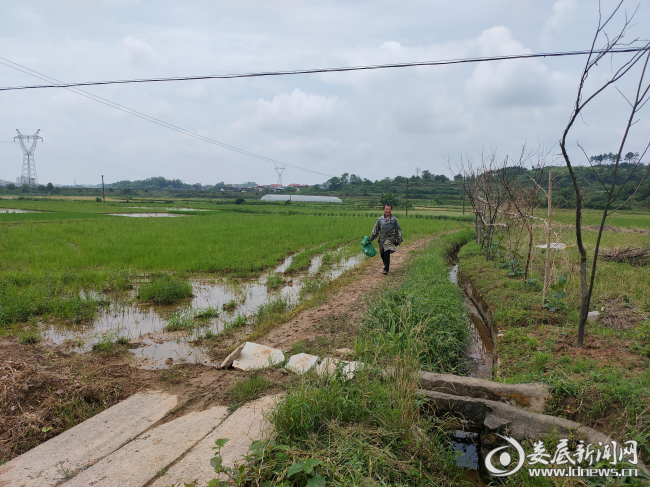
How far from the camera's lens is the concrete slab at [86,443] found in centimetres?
257

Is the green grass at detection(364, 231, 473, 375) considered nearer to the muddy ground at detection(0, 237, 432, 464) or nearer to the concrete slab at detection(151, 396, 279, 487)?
the muddy ground at detection(0, 237, 432, 464)

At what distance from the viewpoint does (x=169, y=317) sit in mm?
6297

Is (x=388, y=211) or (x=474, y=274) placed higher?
(x=388, y=211)

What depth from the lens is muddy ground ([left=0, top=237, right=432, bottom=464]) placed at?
325cm

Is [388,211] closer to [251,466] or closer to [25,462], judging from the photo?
[251,466]

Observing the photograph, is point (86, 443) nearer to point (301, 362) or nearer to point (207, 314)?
point (301, 362)

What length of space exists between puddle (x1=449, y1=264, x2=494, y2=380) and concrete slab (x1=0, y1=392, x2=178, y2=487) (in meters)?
3.72

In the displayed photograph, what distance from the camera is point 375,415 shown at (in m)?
2.84

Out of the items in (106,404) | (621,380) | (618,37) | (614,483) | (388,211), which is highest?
(618,37)

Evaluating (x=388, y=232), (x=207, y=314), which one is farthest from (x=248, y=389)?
(x=388, y=232)

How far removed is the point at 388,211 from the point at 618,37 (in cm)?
494

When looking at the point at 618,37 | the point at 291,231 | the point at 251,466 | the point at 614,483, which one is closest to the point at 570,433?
the point at 614,483

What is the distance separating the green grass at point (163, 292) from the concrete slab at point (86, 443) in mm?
3652

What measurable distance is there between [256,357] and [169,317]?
8.84 ft
